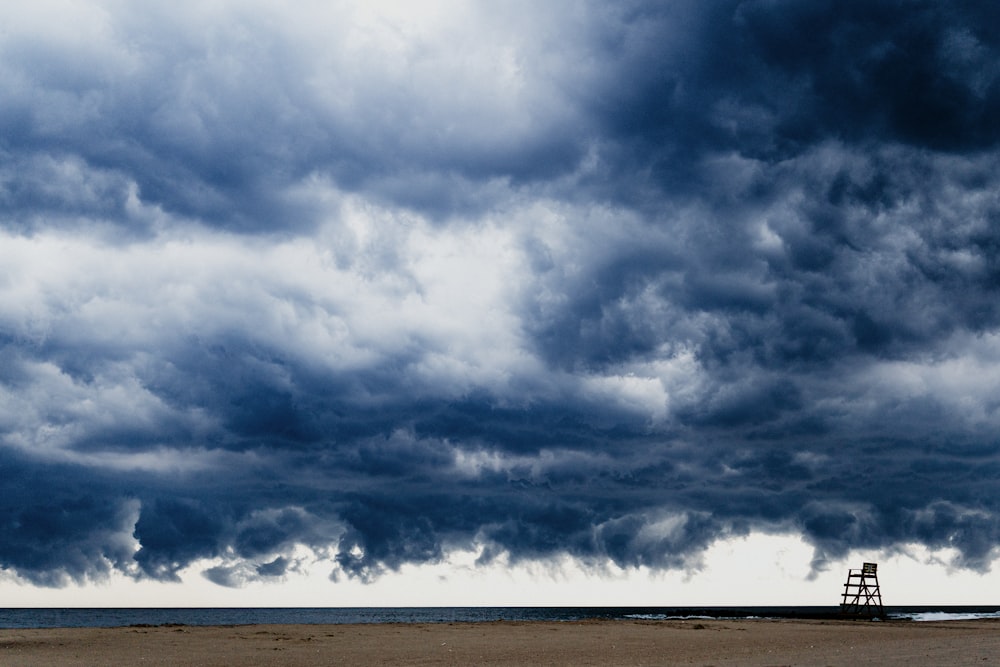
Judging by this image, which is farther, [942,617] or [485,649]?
[942,617]

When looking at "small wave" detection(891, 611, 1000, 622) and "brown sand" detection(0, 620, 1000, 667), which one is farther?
"small wave" detection(891, 611, 1000, 622)

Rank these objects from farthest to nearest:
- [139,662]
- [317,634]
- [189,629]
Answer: [189,629] → [317,634] → [139,662]

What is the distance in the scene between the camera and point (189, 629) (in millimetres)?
62438

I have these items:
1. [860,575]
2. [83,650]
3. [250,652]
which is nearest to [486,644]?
[250,652]

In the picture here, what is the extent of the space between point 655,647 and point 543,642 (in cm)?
678

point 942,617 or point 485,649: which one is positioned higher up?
point 485,649

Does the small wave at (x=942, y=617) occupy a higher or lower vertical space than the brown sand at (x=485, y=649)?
lower

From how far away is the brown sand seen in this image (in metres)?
32.6

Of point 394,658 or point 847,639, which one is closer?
point 394,658

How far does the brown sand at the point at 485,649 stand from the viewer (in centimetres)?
3264

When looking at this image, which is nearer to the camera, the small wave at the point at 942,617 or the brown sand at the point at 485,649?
the brown sand at the point at 485,649

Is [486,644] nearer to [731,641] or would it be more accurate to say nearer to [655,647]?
[655,647]

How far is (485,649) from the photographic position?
39594 millimetres

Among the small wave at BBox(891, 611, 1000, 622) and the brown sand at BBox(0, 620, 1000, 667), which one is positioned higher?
the brown sand at BBox(0, 620, 1000, 667)
